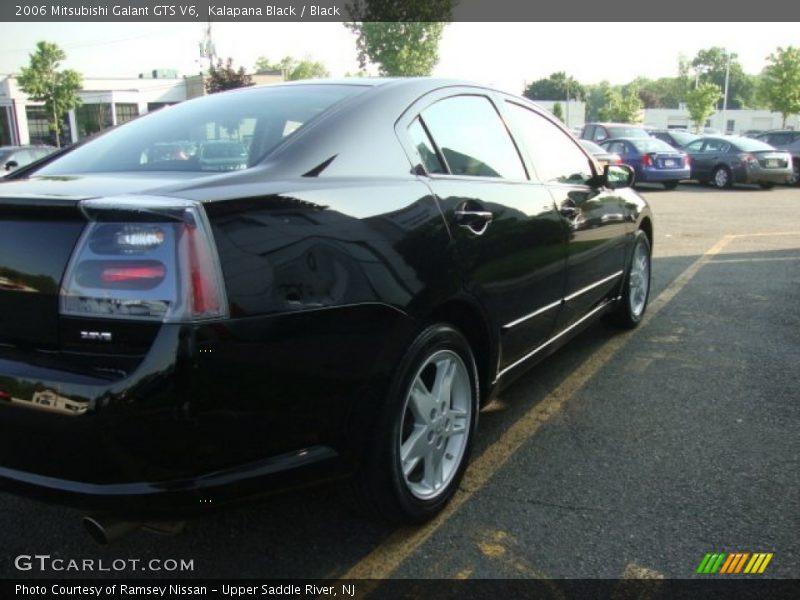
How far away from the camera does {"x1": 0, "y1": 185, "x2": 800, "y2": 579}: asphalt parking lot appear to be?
2.47 metres

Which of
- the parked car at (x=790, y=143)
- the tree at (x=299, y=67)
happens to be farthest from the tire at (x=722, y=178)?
the tree at (x=299, y=67)

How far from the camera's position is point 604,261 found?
14.2 ft

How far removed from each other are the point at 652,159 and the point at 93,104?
162 ft

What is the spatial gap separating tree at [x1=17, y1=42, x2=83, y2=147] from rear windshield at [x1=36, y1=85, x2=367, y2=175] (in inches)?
1808

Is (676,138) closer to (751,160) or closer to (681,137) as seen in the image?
(681,137)

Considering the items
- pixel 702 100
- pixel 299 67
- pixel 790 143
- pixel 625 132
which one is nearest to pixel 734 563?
pixel 625 132

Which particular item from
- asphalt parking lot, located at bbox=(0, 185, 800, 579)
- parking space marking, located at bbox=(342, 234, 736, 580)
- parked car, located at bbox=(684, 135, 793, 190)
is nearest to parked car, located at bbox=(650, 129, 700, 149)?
parked car, located at bbox=(684, 135, 793, 190)

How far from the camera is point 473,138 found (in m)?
3.22

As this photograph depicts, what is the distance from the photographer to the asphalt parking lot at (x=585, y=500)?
247 centimetres

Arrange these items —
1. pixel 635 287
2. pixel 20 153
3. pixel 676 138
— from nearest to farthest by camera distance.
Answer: pixel 635 287 < pixel 20 153 < pixel 676 138

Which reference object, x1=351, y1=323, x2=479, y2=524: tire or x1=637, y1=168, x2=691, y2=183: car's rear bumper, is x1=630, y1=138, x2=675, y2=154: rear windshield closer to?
x1=637, y1=168, x2=691, y2=183: car's rear bumper

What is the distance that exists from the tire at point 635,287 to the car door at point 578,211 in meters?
0.38

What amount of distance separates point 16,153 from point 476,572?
16.7 m

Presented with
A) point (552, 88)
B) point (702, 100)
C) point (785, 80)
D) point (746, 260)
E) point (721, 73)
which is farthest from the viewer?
point (721, 73)
